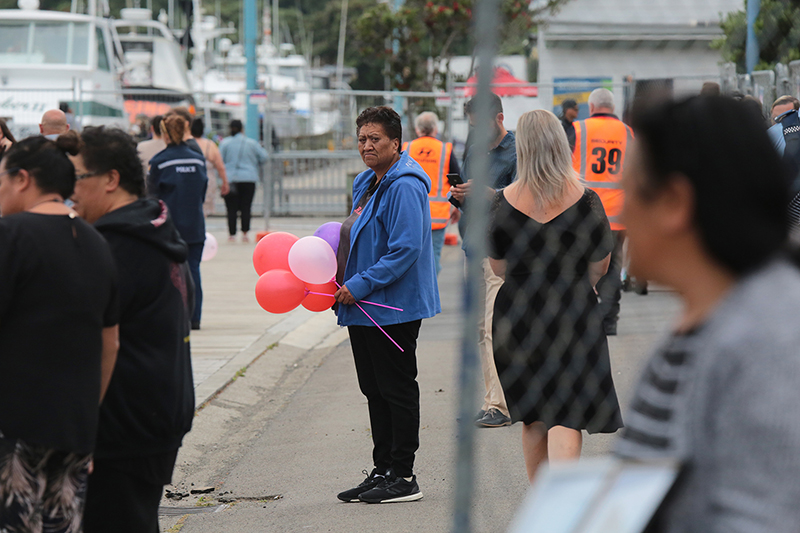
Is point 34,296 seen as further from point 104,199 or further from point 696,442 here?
point 696,442

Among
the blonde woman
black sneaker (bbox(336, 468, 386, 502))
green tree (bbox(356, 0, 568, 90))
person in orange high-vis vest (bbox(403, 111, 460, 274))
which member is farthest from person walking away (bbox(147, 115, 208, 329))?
green tree (bbox(356, 0, 568, 90))

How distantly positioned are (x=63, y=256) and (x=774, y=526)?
214 centimetres

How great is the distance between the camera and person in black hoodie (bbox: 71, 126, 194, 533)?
2973mm

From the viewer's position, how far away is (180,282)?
312 cm

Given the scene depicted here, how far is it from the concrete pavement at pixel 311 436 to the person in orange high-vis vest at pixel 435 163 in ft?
3.71

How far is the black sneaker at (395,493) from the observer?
465cm

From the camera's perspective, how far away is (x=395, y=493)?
15.3 ft

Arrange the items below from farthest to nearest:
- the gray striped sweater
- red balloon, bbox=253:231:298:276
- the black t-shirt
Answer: red balloon, bbox=253:231:298:276 → the black t-shirt → the gray striped sweater

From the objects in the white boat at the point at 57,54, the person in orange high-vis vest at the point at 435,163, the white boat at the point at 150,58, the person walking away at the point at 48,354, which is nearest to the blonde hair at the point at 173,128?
the person in orange high-vis vest at the point at 435,163

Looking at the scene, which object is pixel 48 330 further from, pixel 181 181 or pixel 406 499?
pixel 181 181

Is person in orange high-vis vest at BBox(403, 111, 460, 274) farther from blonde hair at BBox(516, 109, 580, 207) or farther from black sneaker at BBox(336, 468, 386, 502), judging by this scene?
blonde hair at BBox(516, 109, 580, 207)

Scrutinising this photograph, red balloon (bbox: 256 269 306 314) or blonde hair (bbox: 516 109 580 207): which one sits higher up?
blonde hair (bbox: 516 109 580 207)

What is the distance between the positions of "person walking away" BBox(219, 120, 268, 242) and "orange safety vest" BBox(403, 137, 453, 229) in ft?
19.1

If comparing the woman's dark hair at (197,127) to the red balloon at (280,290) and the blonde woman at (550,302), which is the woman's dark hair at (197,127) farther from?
the blonde woman at (550,302)
